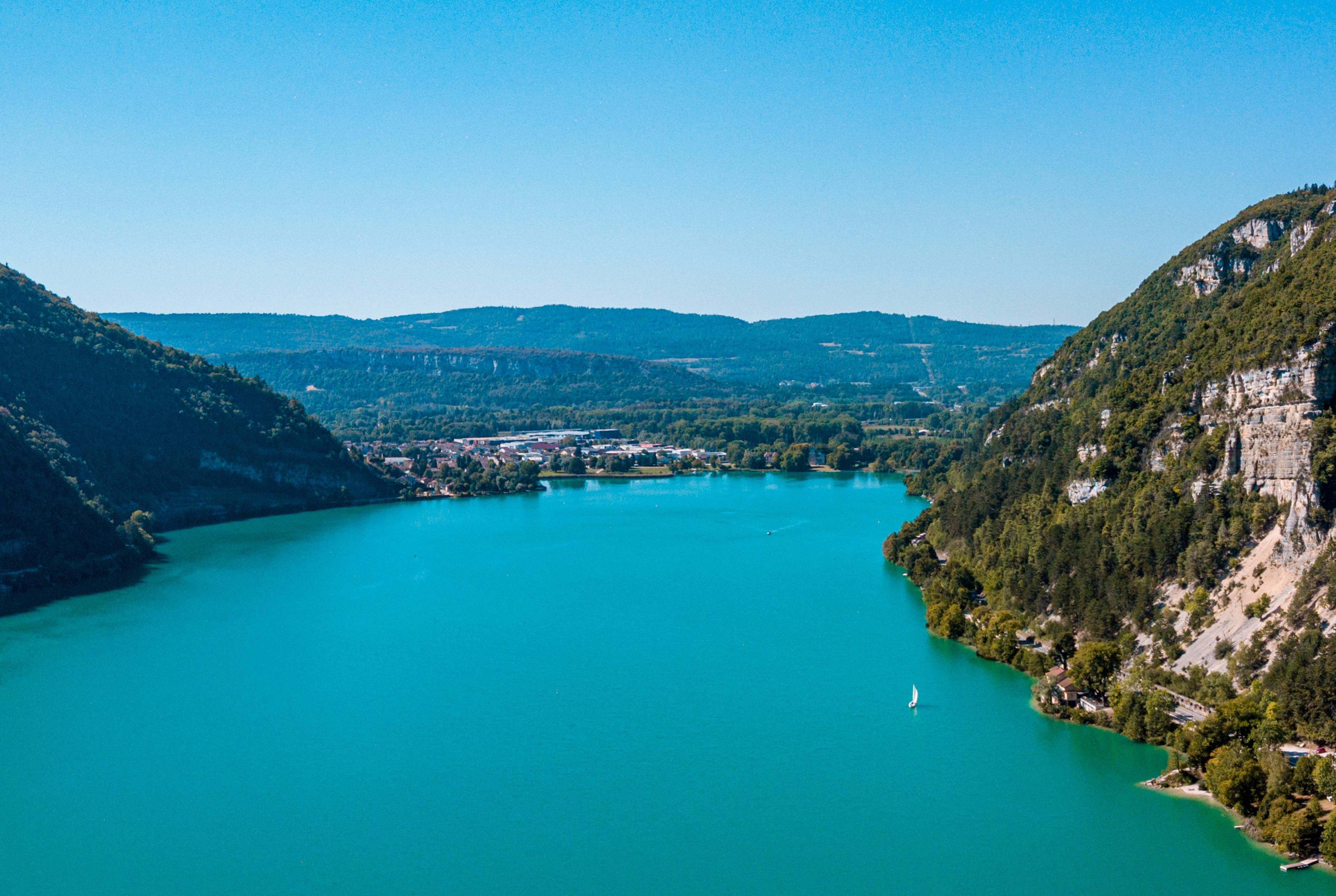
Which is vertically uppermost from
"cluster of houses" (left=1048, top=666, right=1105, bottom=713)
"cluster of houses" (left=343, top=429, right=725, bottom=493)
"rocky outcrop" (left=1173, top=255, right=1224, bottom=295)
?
"rocky outcrop" (left=1173, top=255, right=1224, bottom=295)

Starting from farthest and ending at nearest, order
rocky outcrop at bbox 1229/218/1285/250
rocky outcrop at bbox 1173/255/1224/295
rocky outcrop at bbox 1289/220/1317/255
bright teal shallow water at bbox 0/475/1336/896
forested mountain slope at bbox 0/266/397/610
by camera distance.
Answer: forested mountain slope at bbox 0/266/397/610, rocky outcrop at bbox 1173/255/1224/295, rocky outcrop at bbox 1229/218/1285/250, rocky outcrop at bbox 1289/220/1317/255, bright teal shallow water at bbox 0/475/1336/896

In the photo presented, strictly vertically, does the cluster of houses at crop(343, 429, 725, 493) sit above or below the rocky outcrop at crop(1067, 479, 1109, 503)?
below

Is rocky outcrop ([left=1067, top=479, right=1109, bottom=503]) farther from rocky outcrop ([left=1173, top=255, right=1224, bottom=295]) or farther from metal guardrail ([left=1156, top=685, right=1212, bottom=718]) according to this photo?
rocky outcrop ([left=1173, top=255, right=1224, bottom=295])

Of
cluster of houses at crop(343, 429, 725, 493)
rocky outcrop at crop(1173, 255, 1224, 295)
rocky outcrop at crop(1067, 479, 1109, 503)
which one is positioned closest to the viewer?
rocky outcrop at crop(1067, 479, 1109, 503)

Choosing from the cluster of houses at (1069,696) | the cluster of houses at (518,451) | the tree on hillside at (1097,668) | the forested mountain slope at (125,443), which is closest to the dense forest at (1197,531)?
the tree on hillside at (1097,668)

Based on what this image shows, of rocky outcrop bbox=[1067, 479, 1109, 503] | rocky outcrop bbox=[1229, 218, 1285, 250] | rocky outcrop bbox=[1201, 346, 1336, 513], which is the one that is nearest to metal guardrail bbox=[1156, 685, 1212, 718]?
rocky outcrop bbox=[1201, 346, 1336, 513]

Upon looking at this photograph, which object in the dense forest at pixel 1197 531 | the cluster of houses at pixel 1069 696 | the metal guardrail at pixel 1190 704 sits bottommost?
the cluster of houses at pixel 1069 696

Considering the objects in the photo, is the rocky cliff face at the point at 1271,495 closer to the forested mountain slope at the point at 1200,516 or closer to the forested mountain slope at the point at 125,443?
the forested mountain slope at the point at 1200,516

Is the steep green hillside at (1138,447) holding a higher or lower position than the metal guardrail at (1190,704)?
higher
